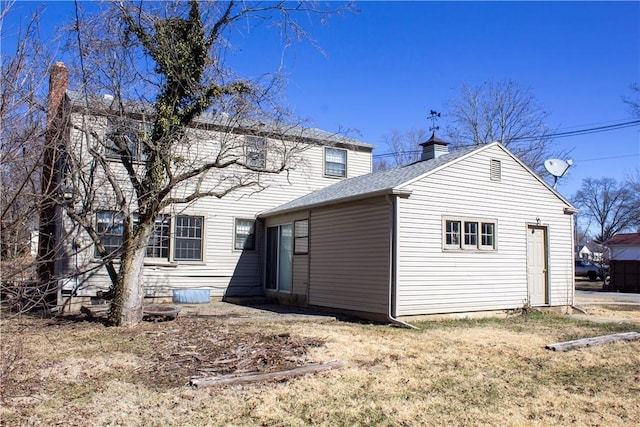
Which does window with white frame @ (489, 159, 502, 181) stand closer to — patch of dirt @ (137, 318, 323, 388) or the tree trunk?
patch of dirt @ (137, 318, 323, 388)

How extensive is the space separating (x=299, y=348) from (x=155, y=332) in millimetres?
3046

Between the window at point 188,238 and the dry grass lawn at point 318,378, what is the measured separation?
5081mm

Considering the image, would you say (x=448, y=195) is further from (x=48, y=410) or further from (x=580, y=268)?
(x=580, y=268)

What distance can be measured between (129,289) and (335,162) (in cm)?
915

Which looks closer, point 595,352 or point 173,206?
point 595,352

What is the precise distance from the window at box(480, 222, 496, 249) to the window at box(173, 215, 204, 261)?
7.84 metres

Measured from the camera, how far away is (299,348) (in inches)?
313

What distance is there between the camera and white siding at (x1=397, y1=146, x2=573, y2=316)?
11.1 metres

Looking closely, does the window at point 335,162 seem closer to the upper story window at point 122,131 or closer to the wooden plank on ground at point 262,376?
the upper story window at point 122,131

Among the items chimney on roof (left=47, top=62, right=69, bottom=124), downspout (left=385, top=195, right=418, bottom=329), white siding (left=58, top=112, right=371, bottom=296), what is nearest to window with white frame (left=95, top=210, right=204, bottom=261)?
white siding (left=58, top=112, right=371, bottom=296)

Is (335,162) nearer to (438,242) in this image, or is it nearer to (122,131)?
(438,242)

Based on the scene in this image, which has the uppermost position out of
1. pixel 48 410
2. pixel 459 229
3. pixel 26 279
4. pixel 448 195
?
pixel 448 195

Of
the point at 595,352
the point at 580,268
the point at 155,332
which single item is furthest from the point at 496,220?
the point at 580,268

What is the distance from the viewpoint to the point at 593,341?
8.75 m
